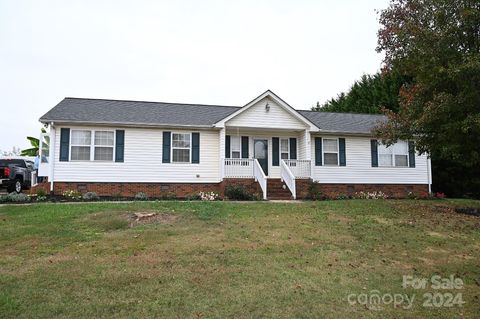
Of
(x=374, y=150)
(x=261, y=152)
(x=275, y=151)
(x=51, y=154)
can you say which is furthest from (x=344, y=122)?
(x=51, y=154)

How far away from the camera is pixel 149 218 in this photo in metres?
10.0

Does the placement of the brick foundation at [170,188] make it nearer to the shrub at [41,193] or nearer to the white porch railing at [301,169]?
the white porch railing at [301,169]

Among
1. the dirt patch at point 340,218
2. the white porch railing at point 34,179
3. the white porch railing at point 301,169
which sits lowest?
the dirt patch at point 340,218

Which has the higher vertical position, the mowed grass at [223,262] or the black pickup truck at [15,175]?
the black pickup truck at [15,175]

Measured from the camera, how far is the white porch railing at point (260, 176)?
1578 centimetres

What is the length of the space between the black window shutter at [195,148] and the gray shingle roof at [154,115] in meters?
0.61

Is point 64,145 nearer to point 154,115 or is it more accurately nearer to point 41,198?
point 41,198

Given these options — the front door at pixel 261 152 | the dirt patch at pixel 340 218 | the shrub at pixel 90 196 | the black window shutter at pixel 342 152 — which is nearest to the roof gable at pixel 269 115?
the front door at pixel 261 152

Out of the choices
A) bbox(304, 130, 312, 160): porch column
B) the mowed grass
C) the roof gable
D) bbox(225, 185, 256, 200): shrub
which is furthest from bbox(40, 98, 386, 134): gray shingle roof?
the mowed grass

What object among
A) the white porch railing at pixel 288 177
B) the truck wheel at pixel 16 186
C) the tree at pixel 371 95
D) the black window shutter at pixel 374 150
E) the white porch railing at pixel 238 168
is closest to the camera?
the white porch railing at pixel 288 177

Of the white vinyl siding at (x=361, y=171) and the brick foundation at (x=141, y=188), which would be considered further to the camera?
the white vinyl siding at (x=361, y=171)

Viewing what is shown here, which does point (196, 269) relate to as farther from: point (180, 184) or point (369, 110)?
point (369, 110)

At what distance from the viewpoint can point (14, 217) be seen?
10.3 metres

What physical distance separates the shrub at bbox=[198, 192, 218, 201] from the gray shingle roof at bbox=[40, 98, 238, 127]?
10.6 ft
